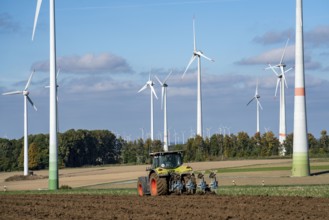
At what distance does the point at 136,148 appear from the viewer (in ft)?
569

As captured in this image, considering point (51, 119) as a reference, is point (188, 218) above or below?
below

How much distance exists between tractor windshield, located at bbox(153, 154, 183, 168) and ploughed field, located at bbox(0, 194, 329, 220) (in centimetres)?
311

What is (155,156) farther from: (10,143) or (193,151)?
(10,143)

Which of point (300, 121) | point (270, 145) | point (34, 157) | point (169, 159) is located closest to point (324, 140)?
point (270, 145)

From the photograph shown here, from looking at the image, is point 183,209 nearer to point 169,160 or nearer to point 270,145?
point 169,160

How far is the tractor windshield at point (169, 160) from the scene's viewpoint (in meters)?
39.3

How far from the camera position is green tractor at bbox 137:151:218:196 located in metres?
37.5

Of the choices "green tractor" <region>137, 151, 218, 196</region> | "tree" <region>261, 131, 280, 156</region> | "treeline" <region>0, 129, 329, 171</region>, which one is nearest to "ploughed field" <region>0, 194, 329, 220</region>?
"green tractor" <region>137, 151, 218, 196</region>

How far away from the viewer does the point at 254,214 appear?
1013 inches

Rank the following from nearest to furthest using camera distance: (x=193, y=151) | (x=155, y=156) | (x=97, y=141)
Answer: (x=155, y=156)
(x=193, y=151)
(x=97, y=141)

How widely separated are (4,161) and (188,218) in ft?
449

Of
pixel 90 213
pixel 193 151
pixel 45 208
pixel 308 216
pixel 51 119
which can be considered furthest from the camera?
pixel 193 151

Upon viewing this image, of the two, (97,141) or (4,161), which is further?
(97,141)

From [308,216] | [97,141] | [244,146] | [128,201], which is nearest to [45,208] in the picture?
[128,201]
